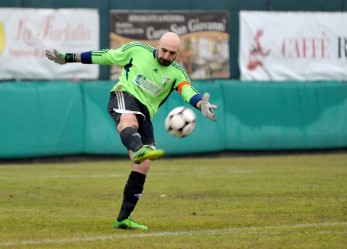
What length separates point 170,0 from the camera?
23234mm

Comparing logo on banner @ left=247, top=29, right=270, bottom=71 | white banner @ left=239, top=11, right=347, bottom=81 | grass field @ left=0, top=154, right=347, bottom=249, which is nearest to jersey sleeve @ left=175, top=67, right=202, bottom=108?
grass field @ left=0, top=154, right=347, bottom=249

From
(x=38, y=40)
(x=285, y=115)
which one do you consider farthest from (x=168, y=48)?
(x=285, y=115)

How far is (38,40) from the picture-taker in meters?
21.7

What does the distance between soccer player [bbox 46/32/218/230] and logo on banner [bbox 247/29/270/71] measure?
12.1 metres

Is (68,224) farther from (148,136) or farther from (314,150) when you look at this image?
(314,150)

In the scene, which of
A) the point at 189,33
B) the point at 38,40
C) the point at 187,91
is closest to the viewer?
the point at 187,91

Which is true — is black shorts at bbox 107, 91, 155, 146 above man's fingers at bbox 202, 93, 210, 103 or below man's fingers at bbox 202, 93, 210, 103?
below

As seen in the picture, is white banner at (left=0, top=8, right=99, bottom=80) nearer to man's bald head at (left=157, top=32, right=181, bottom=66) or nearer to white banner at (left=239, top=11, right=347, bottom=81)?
white banner at (left=239, top=11, right=347, bottom=81)

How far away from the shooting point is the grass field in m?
10.5

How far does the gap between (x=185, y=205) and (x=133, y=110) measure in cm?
279

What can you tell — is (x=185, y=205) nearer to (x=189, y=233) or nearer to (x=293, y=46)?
(x=189, y=233)

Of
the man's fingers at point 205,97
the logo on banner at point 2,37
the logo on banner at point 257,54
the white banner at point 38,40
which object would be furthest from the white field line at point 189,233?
Result: the logo on banner at point 257,54

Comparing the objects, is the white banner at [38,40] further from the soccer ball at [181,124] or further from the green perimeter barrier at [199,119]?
the soccer ball at [181,124]

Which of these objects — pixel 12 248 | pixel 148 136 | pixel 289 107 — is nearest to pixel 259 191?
pixel 148 136
